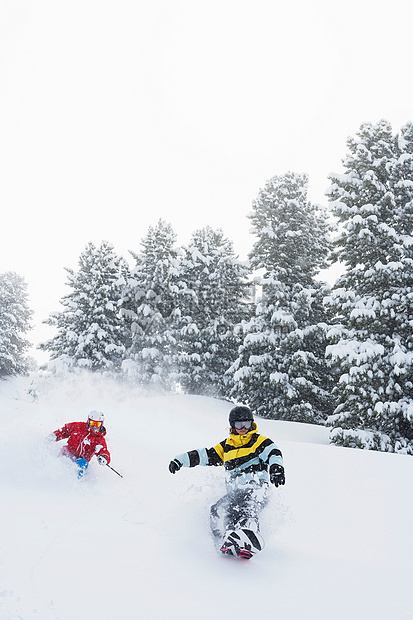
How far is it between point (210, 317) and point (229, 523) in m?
20.7

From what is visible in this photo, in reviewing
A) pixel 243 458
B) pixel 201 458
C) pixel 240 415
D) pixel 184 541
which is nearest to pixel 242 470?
pixel 243 458

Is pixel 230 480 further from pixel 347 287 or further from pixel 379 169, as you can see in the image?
pixel 379 169

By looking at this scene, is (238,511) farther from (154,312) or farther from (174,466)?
(154,312)

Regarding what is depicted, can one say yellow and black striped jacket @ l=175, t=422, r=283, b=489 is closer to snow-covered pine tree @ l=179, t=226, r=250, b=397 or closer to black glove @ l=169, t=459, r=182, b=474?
black glove @ l=169, t=459, r=182, b=474

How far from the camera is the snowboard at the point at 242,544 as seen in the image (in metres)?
4.34

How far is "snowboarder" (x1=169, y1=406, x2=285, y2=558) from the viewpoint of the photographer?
4883mm

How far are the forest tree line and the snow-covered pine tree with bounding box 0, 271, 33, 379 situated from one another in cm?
33

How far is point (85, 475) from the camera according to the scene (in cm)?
770

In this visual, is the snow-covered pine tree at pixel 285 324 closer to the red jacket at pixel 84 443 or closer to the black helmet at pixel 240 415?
the red jacket at pixel 84 443

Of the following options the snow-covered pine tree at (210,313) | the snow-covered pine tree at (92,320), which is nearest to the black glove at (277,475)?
the snow-covered pine tree at (210,313)

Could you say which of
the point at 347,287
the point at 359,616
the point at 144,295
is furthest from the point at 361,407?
the point at 144,295

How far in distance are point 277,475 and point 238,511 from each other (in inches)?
22.8

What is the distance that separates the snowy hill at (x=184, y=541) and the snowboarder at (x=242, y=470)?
0.31 metres

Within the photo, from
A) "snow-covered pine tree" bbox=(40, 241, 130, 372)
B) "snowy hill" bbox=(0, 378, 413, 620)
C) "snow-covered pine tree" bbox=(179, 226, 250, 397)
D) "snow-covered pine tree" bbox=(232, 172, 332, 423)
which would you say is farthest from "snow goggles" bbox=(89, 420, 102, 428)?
"snow-covered pine tree" bbox=(40, 241, 130, 372)
